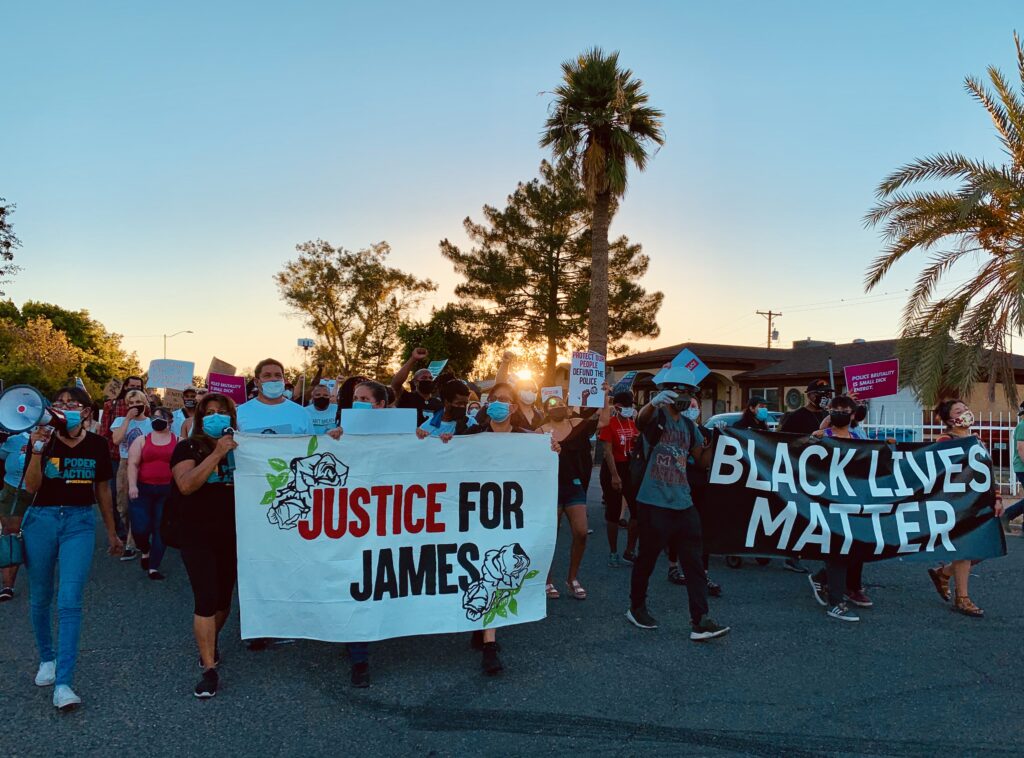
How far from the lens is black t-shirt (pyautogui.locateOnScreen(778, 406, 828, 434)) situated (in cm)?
767

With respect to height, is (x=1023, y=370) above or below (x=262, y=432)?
above

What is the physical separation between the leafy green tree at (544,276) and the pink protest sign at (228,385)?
73.4ft

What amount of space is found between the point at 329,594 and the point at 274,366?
161cm

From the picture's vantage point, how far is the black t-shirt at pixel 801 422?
767 centimetres

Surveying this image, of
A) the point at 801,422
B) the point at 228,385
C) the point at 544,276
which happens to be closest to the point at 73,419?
the point at 228,385

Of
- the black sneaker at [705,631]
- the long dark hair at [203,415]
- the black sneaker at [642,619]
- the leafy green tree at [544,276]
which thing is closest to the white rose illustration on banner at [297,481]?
the long dark hair at [203,415]

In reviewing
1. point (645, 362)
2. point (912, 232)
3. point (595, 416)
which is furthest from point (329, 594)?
point (645, 362)

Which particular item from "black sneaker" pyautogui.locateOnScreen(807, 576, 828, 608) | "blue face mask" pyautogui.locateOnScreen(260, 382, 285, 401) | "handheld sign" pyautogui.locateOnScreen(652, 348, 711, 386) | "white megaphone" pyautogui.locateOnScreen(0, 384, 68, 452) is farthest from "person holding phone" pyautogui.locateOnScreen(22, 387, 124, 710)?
"black sneaker" pyautogui.locateOnScreen(807, 576, 828, 608)

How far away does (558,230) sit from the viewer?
110ft

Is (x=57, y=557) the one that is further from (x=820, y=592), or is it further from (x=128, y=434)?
(x=820, y=592)

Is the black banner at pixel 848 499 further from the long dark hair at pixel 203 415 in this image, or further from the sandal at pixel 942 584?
the long dark hair at pixel 203 415

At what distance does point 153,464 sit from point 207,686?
3556 mm

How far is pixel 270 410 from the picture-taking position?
5.19 metres

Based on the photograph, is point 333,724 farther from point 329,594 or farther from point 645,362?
point 645,362
